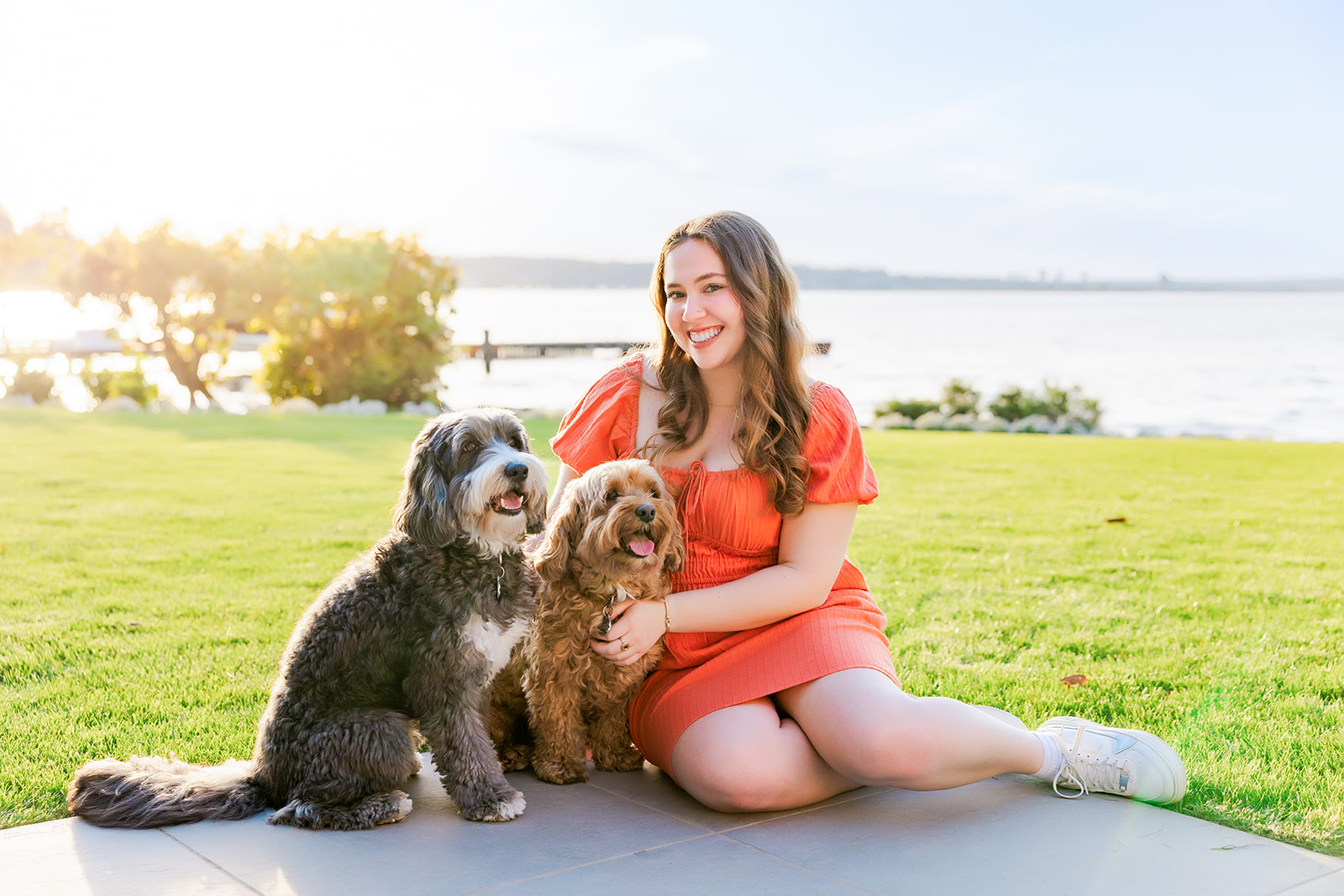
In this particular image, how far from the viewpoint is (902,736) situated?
3.01 m

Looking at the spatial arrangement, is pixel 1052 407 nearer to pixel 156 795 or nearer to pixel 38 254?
pixel 156 795

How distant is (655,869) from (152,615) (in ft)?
12.0

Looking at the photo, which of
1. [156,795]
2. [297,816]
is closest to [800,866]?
[297,816]

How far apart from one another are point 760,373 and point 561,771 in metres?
1.42

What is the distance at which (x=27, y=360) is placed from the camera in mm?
21844

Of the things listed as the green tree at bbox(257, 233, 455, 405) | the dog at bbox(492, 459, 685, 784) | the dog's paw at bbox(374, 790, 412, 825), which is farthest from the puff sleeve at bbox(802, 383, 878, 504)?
the green tree at bbox(257, 233, 455, 405)

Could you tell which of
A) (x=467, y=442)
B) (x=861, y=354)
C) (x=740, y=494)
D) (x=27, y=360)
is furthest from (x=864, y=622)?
(x=861, y=354)

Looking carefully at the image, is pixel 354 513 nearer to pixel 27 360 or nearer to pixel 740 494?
pixel 740 494

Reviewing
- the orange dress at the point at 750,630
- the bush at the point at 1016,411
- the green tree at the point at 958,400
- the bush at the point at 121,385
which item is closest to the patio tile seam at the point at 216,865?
the orange dress at the point at 750,630

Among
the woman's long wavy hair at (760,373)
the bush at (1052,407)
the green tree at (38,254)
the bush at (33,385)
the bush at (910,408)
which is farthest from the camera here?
the green tree at (38,254)

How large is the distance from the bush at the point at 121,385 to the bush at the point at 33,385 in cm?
68

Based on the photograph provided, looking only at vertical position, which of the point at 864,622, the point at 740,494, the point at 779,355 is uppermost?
the point at 779,355

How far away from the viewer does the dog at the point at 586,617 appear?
3.20m

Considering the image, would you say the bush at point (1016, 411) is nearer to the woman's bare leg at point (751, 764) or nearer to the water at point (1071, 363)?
the water at point (1071, 363)
